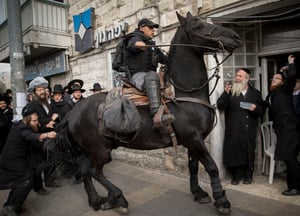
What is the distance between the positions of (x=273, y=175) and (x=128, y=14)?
471 cm

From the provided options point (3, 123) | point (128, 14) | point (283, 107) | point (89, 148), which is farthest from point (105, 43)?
point (283, 107)

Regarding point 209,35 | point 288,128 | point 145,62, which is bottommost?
point 288,128

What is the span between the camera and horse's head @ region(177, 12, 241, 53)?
3426mm

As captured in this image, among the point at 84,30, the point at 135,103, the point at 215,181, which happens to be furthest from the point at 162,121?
the point at 84,30

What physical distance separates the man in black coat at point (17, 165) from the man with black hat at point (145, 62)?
1.45 meters

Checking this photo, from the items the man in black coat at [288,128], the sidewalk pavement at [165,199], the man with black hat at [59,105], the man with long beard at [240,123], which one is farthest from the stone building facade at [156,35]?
the man with black hat at [59,105]

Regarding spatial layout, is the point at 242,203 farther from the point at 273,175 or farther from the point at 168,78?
the point at 168,78

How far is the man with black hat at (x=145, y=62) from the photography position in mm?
3457

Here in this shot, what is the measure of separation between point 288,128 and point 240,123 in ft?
2.61

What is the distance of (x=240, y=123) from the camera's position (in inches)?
190

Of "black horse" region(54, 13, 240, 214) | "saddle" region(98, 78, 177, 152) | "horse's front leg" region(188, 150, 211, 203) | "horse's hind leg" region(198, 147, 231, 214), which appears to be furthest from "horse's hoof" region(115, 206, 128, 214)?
"horse's hind leg" region(198, 147, 231, 214)

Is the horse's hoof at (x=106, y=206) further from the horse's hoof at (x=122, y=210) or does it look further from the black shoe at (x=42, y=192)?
the black shoe at (x=42, y=192)

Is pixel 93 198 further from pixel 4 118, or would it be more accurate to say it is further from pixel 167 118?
pixel 4 118

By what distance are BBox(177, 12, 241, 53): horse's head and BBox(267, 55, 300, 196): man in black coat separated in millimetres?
1279
